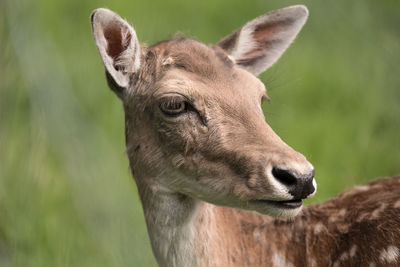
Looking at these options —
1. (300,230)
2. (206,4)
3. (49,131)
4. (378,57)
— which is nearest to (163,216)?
(300,230)

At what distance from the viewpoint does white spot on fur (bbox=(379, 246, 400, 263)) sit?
2.84 metres

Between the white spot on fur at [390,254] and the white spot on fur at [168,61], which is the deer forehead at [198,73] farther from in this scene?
the white spot on fur at [390,254]

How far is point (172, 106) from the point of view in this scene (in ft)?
9.75

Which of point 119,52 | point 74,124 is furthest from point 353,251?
point 74,124

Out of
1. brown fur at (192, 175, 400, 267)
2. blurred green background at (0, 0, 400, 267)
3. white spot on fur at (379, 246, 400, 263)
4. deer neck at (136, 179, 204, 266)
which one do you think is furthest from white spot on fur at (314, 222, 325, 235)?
blurred green background at (0, 0, 400, 267)

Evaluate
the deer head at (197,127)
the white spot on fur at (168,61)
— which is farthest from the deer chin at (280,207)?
the white spot on fur at (168,61)

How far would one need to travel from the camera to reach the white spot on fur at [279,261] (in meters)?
3.24

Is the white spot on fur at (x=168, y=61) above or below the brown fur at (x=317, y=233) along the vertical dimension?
above

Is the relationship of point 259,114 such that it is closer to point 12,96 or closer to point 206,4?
point 12,96

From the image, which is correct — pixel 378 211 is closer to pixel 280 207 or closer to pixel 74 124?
pixel 280 207

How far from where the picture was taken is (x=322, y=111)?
673cm

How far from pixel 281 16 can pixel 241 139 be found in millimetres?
1241

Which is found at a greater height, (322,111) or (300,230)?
(300,230)

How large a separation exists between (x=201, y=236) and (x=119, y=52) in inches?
42.6
